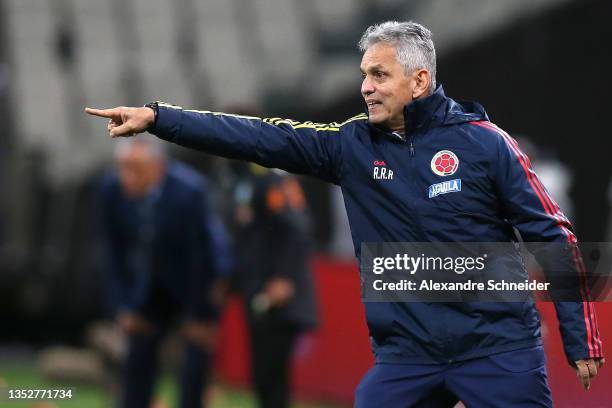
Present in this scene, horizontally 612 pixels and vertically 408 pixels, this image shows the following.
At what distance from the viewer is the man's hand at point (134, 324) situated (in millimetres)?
7660

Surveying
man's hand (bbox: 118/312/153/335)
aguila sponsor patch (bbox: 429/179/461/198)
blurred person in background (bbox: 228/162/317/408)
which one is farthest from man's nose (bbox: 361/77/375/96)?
man's hand (bbox: 118/312/153/335)

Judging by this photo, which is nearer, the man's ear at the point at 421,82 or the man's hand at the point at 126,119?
the man's hand at the point at 126,119

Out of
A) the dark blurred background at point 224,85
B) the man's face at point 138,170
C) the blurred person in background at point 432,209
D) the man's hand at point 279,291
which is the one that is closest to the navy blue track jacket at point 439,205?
the blurred person in background at point 432,209

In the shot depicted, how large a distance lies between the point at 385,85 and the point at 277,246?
3115 mm

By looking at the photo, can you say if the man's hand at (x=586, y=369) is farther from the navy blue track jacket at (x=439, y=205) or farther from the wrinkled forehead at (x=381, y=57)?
the wrinkled forehead at (x=381, y=57)

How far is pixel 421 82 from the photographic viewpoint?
4.43 metres

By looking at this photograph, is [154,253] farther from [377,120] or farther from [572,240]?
[572,240]

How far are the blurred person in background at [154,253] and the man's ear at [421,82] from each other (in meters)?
3.40

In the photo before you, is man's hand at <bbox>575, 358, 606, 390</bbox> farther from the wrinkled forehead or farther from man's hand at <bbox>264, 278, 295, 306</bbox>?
man's hand at <bbox>264, 278, 295, 306</bbox>

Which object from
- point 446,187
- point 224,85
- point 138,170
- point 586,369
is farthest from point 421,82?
point 224,85

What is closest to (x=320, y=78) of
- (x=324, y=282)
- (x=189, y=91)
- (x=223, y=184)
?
(x=189, y=91)

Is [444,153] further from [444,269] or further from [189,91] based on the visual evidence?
[189,91]

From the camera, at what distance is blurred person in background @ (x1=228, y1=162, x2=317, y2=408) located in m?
7.25

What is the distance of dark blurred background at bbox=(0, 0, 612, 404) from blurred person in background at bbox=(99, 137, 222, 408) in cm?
225
